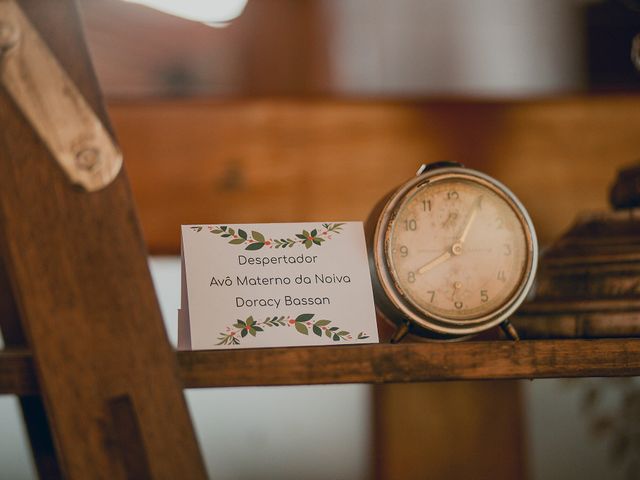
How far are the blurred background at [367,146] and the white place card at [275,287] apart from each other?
1.23 m

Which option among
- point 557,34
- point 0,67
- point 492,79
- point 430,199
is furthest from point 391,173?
point 0,67

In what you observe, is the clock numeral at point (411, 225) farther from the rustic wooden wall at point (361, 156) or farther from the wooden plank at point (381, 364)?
the rustic wooden wall at point (361, 156)

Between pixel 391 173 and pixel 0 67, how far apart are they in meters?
1.56

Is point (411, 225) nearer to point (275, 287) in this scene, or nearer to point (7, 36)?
point (275, 287)

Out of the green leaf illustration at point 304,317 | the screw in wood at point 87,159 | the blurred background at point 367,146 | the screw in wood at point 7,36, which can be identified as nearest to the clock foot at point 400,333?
the green leaf illustration at point 304,317

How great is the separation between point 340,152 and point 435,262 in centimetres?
134

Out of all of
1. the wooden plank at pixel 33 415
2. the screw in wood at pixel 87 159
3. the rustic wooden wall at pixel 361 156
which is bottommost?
the wooden plank at pixel 33 415

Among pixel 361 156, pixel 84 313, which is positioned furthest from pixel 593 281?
pixel 361 156

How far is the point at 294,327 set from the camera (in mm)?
927

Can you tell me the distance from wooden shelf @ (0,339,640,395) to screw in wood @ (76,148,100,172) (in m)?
0.27

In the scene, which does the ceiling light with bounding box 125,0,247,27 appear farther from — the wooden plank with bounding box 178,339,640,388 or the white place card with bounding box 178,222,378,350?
the wooden plank with bounding box 178,339,640,388

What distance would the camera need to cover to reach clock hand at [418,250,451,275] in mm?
971

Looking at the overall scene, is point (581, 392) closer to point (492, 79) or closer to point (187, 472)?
point (492, 79)

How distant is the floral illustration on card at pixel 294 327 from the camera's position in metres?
0.91
